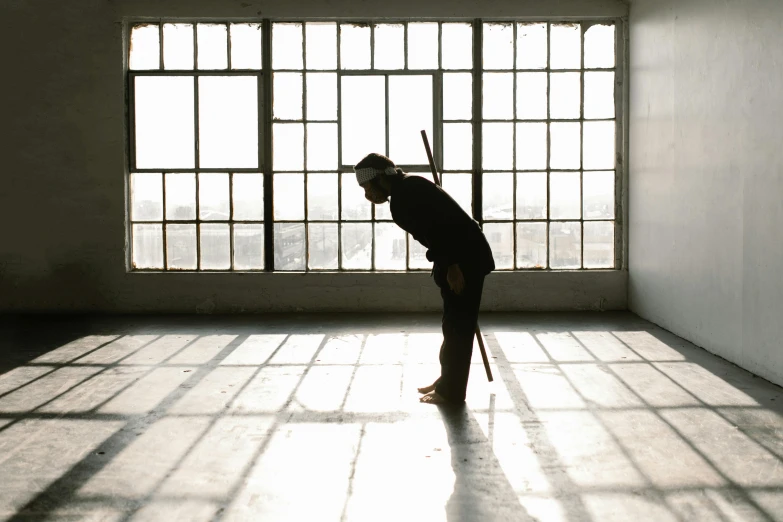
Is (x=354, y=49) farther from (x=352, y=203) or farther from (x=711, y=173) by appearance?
(x=711, y=173)

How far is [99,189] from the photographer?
6.73 m

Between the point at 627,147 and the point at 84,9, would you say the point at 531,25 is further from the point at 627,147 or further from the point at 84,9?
the point at 84,9

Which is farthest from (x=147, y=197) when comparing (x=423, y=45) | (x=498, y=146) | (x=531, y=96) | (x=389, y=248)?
(x=531, y=96)

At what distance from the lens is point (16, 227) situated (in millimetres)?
6738

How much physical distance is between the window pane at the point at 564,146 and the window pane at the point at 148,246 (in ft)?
12.6

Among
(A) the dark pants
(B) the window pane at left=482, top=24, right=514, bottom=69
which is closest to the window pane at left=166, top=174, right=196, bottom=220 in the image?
(B) the window pane at left=482, top=24, right=514, bottom=69

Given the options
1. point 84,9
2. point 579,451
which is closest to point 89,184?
point 84,9

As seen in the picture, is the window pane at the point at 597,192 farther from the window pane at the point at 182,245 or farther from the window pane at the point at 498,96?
the window pane at the point at 182,245

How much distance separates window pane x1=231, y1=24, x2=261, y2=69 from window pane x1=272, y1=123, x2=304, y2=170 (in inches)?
25.2

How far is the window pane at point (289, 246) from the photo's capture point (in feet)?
22.4

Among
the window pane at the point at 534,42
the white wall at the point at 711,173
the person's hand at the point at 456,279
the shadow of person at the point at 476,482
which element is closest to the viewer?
the shadow of person at the point at 476,482

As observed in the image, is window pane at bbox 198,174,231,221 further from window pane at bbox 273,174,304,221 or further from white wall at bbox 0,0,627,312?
white wall at bbox 0,0,627,312

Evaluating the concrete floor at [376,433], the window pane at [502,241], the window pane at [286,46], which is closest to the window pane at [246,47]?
the window pane at [286,46]

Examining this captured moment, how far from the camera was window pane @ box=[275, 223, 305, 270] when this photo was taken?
6820 mm
